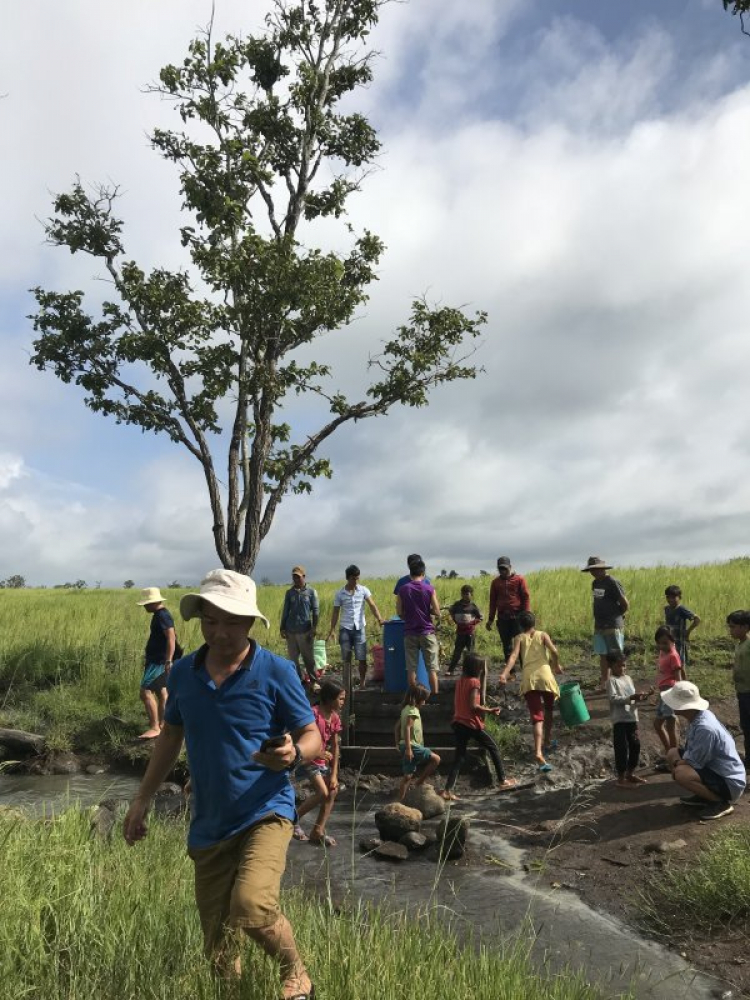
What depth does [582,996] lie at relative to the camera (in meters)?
3.89

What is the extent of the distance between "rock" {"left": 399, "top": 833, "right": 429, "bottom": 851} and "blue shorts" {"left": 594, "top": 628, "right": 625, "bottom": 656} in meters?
4.97

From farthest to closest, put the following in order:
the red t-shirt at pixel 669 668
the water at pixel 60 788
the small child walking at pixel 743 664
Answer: the water at pixel 60 788, the red t-shirt at pixel 669 668, the small child walking at pixel 743 664

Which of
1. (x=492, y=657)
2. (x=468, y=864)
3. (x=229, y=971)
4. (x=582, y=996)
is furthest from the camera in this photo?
(x=492, y=657)

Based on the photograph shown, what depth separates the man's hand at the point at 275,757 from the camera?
3.22 m

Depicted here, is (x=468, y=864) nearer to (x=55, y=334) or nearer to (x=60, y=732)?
(x=60, y=732)

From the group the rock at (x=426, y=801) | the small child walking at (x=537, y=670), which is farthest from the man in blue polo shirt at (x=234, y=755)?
the small child walking at (x=537, y=670)

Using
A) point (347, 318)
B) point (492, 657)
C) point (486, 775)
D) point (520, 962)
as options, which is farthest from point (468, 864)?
point (347, 318)

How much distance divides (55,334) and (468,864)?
40.7ft

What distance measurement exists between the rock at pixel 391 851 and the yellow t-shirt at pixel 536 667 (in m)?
2.75

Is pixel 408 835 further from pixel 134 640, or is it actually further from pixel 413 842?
pixel 134 640

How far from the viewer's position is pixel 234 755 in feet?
11.4

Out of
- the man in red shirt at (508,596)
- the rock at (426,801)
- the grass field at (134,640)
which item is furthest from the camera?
the grass field at (134,640)

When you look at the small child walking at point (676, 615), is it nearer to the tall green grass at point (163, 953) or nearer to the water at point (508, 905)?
the water at point (508, 905)

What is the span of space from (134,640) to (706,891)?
1358 cm
